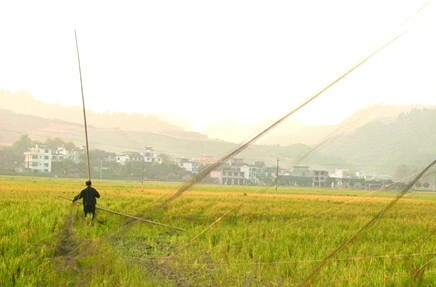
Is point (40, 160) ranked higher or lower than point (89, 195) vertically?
higher

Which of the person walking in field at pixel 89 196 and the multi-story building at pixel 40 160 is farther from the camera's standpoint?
the multi-story building at pixel 40 160

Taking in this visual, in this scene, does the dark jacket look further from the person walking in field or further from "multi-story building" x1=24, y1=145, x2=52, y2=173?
"multi-story building" x1=24, y1=145, x2=52, y2=173

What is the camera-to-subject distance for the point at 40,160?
11912 cm

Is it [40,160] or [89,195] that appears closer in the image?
[89,195]

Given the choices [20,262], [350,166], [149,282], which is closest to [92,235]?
[20,262]

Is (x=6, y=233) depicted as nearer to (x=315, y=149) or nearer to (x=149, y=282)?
(x=149, y=282)

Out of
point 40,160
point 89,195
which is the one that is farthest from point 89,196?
point 40,160

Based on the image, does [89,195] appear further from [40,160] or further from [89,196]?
[40,160]

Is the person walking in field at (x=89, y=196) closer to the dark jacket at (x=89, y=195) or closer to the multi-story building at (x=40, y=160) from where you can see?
the dark jacket at (x=89, y=195)

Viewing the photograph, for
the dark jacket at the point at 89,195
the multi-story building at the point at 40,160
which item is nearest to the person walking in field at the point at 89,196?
the dark jacket at the point at 89,195

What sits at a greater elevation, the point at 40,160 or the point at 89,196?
the point at 40,160

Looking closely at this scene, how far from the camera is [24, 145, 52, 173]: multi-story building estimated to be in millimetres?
117250

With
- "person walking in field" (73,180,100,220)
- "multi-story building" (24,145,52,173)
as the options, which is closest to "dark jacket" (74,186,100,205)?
"person walking in field" (73,180,100,220)

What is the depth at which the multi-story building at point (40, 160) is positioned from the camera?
117250mm
